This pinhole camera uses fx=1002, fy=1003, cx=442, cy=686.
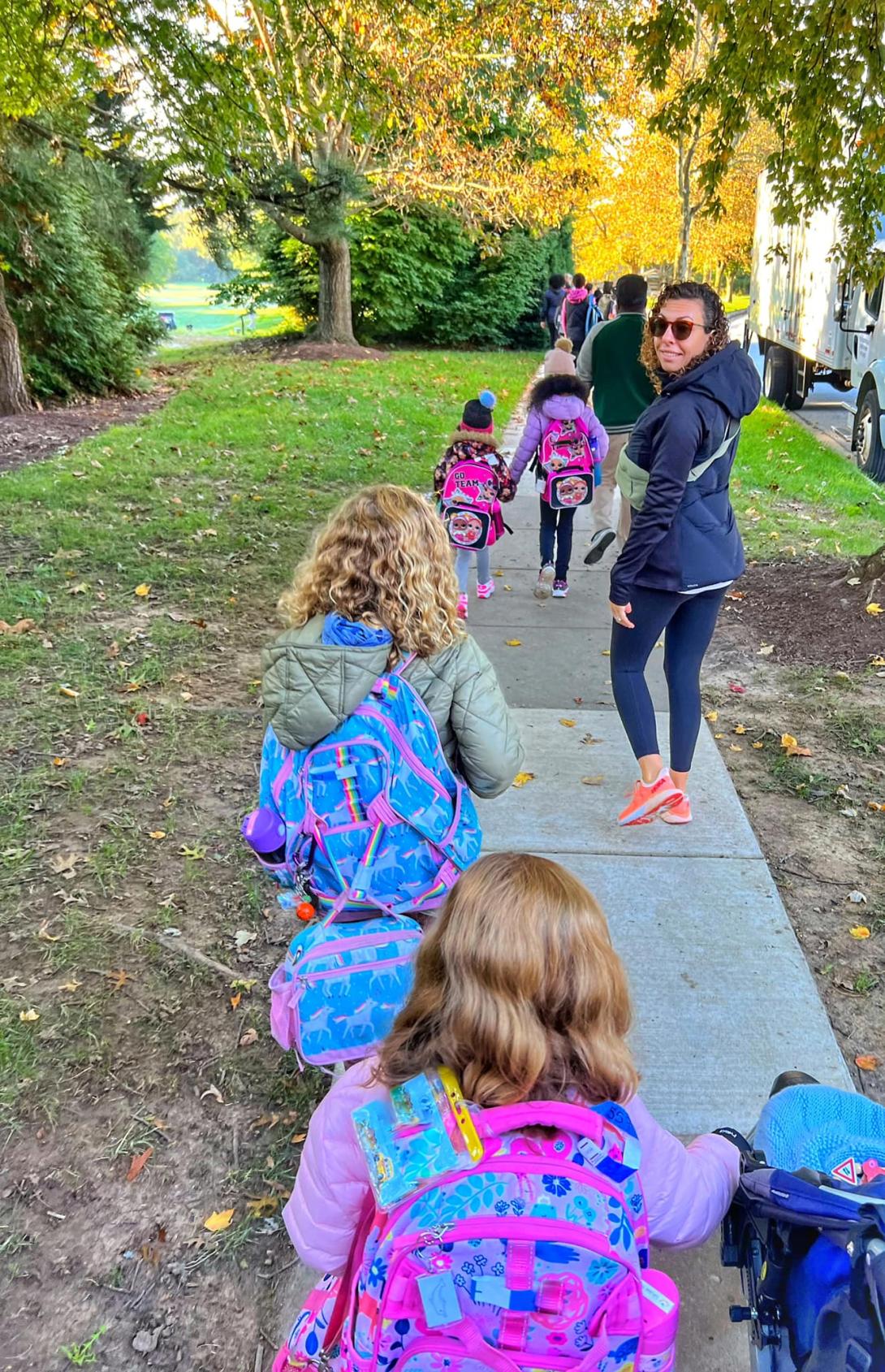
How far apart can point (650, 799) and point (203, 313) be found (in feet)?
249

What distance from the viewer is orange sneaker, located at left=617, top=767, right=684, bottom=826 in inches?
155

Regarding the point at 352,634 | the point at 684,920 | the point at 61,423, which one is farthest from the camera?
the point at 61,423

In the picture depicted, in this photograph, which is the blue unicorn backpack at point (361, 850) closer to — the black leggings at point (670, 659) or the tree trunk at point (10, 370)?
the black leggings at point (670, 659)

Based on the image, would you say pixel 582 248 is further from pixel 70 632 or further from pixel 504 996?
pixel 504 996

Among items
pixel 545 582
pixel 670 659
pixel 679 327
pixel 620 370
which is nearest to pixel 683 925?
pixel 670 659

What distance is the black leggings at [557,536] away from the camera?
6.50m

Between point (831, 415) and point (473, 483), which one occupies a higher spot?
point (473, 483)

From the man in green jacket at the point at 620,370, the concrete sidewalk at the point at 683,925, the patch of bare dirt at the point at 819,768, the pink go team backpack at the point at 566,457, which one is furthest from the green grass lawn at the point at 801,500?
the concrete sidewalk at the point at 683,925

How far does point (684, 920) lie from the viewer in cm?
345

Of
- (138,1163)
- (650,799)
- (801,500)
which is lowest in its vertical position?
(138,1163)

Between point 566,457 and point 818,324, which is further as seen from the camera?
point 818,324

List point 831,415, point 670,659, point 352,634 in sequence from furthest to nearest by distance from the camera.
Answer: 1. point 831,415
2. point 670,659
3. point 352,634

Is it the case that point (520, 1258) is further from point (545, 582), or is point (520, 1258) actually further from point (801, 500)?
point (801, 500)

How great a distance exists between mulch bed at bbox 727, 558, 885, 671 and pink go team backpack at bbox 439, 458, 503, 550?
1763 mm
